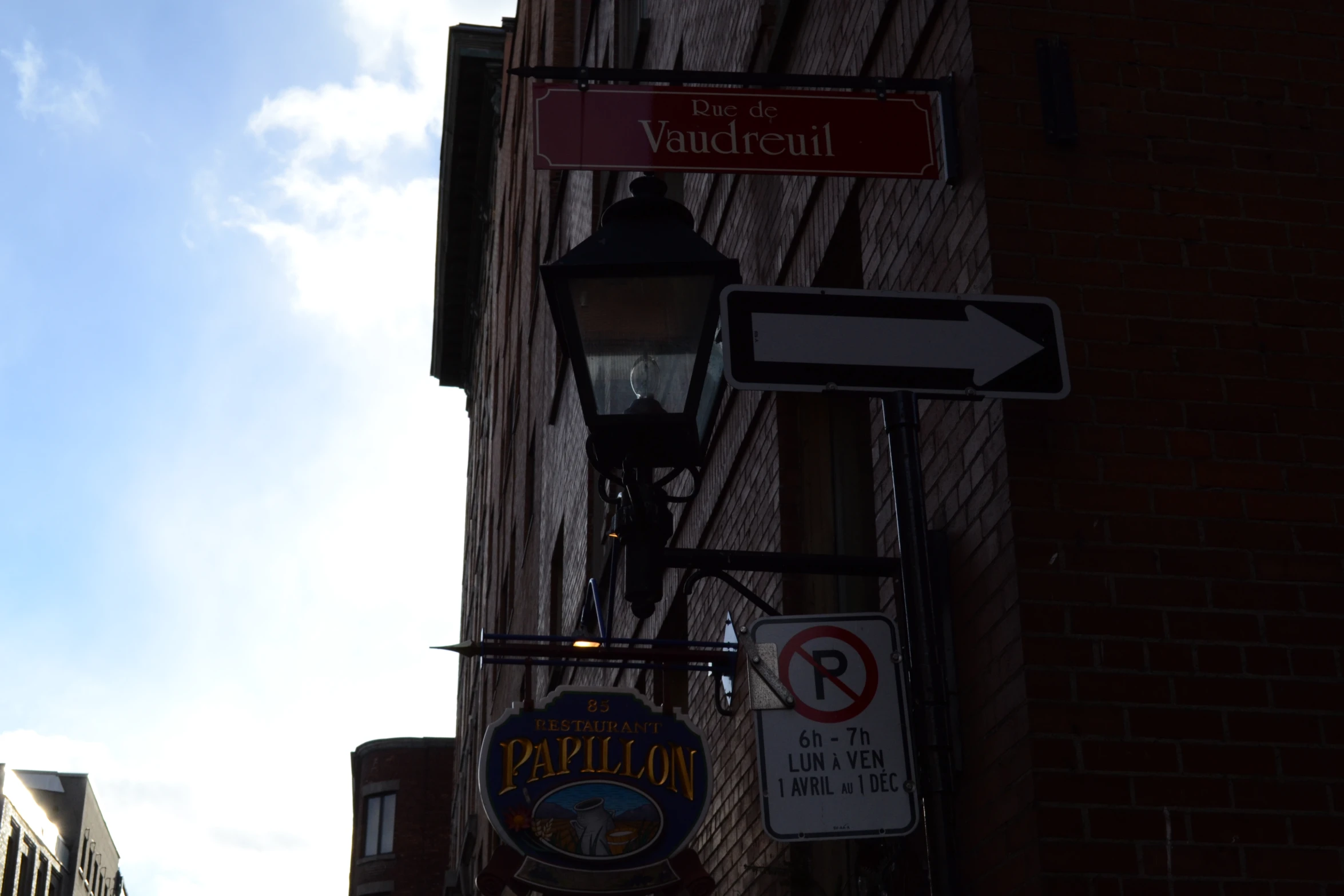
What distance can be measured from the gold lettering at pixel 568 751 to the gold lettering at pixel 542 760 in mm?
39

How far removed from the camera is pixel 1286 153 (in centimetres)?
481

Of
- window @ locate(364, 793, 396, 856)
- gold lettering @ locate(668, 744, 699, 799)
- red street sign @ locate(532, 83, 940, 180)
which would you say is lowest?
gold lettering @ locate(668, 744, 699, 799)

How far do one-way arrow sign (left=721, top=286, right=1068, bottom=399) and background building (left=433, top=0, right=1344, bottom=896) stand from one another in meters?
0.38

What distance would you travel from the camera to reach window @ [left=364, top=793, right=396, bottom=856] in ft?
150

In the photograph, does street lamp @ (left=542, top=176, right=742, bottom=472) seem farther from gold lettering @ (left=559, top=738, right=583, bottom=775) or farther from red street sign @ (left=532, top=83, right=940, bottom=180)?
gold lettering @ (left=559, top=738, right=583, bottom=775)

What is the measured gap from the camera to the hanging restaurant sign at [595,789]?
5.68 m

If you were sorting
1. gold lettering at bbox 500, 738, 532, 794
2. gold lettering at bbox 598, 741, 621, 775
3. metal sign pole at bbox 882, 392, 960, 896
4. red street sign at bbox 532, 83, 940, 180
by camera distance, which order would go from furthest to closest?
gold lettering at bbox 598, 741, 621, 775 < gold lettering at bbox 500, 738, 532, 794 < red street sign at bbox 532, 83, 940, 180 < metal sign pole at bbox 882, 392, 960, 896

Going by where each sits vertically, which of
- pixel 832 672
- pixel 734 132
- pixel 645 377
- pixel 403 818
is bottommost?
pixel 832 672

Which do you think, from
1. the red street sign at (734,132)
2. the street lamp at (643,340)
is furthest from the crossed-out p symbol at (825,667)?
the red street sign at (734,132)

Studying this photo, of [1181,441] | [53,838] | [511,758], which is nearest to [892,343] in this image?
[1181,441]

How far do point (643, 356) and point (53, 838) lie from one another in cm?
5343

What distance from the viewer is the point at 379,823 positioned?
46.3 metres

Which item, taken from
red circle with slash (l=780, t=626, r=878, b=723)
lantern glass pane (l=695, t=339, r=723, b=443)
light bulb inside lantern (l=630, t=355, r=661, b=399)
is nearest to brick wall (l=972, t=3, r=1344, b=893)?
red circle with slash (l=780, t=626, r=878, b=723)

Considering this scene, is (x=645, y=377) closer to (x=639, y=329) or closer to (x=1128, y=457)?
(x=639, y=329)
